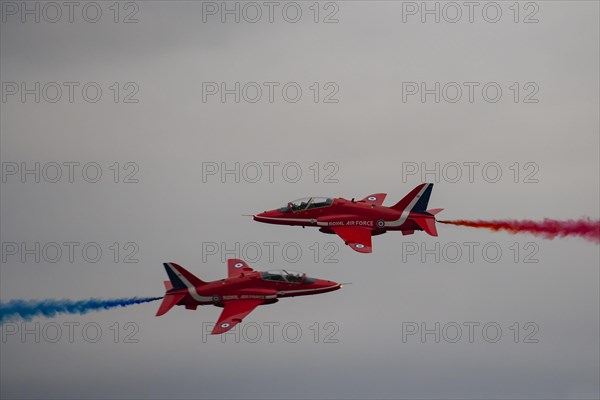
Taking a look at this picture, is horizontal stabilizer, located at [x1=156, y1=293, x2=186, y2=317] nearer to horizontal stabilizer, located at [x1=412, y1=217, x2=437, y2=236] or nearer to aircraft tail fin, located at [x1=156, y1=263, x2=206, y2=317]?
aircraft tail fin, located at [x1=156, y1=263, x2=206, y2=317]

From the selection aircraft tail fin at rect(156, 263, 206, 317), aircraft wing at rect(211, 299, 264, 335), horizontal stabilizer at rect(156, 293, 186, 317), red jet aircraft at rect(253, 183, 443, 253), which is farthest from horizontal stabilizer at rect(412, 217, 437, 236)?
horizontal stabilizer at rect(156, 293, 186, 317)

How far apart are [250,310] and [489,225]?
19.8 m

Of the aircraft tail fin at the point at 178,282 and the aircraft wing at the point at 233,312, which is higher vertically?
the aircraft tail fin at the point at 178,282

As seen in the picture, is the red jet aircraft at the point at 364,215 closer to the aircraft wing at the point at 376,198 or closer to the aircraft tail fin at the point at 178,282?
the aircraft wing at the point at 376,198

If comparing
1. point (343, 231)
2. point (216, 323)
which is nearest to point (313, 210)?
point (343, 231)

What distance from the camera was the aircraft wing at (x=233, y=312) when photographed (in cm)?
16375

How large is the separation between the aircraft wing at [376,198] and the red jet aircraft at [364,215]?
2134mm

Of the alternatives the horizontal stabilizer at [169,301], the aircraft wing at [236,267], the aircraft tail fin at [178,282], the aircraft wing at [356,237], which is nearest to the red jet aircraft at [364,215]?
the aircraft wing at [356,237]

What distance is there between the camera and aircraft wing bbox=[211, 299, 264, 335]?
164 m

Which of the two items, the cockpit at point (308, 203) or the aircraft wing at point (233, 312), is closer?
the aircraft wing at point (233, 312)

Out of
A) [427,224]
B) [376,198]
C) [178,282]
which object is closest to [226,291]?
[178,282]

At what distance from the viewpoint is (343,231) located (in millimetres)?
172750

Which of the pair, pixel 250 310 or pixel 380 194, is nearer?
pixel 250 310

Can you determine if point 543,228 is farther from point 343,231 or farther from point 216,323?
point 216,323
